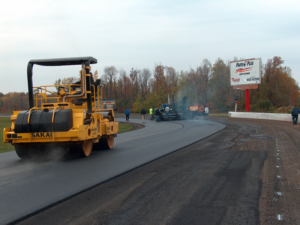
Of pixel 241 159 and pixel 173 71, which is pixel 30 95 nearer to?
pixel 241 159

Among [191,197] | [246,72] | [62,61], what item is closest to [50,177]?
[191,197]

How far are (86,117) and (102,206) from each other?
4.79 meters

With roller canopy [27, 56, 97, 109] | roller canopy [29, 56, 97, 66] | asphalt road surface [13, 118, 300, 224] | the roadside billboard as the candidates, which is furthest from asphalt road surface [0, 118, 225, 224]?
the roadside billboard

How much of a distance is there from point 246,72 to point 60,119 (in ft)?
126

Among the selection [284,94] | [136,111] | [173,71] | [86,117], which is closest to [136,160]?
[86,117]

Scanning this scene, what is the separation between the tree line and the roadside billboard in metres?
13.3

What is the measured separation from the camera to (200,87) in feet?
242

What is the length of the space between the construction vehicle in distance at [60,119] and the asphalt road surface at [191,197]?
2333 mm

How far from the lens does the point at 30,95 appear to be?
30.3 ft

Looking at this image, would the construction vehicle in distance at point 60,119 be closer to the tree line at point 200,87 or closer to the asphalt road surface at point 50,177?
the asphalt road surface at point 50,177

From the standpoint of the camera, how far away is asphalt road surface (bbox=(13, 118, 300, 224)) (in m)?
4.09

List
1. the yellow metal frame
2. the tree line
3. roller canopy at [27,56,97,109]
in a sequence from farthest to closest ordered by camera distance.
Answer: the tree line
roller canopy at [27,56,97,109]
the yellow metal frame

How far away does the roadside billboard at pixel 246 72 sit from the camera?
4194cm

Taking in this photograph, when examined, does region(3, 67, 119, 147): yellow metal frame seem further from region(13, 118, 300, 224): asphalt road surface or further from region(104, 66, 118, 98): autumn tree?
region(104, 66, 118, 98): autumn tree
